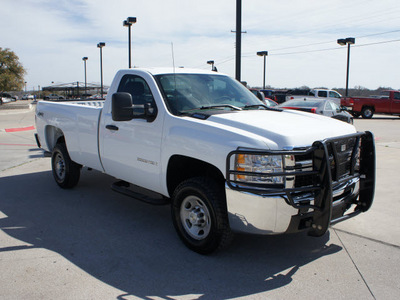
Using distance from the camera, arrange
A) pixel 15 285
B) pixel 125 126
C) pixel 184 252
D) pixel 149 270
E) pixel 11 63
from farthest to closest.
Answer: pixel 11 63
pixel 125 126
pixel 184 252
pixel 149 270
pixel 15 285

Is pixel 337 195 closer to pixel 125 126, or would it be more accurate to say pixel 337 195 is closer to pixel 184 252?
pixel 184 252

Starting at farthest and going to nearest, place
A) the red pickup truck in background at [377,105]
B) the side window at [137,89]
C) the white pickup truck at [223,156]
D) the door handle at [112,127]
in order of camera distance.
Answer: the red pickup truck in background at [377,105] → the door handle at [112,127] → the side window at [137,89] → the white pickup truck at [223,156]

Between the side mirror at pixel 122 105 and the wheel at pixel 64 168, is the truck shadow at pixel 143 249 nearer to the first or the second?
the wheel at pixel 64 168

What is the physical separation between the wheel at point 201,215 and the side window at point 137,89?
1245mm

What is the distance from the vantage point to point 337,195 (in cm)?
415

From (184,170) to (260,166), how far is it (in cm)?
131

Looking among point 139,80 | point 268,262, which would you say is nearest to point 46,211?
point 139,80

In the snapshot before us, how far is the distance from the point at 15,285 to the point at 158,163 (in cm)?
192

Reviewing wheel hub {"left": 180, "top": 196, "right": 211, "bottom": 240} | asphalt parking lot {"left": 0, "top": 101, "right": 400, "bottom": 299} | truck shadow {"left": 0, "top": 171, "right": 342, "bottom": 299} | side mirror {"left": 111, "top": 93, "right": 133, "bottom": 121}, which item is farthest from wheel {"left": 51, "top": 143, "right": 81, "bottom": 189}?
wheel hub {"left": 180, "top": 196, "right": 211, "bottom": 240}

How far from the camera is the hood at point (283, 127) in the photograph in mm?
3811

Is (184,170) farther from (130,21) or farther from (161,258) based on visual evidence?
(130,21)

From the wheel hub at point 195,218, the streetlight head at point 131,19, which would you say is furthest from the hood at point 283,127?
the streetlight head at point 131,19

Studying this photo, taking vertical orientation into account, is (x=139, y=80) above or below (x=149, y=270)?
above

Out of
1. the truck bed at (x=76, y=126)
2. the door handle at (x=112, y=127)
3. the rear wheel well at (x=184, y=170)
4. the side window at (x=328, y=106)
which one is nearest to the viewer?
the rear wheel well at (x=184, y=170)
